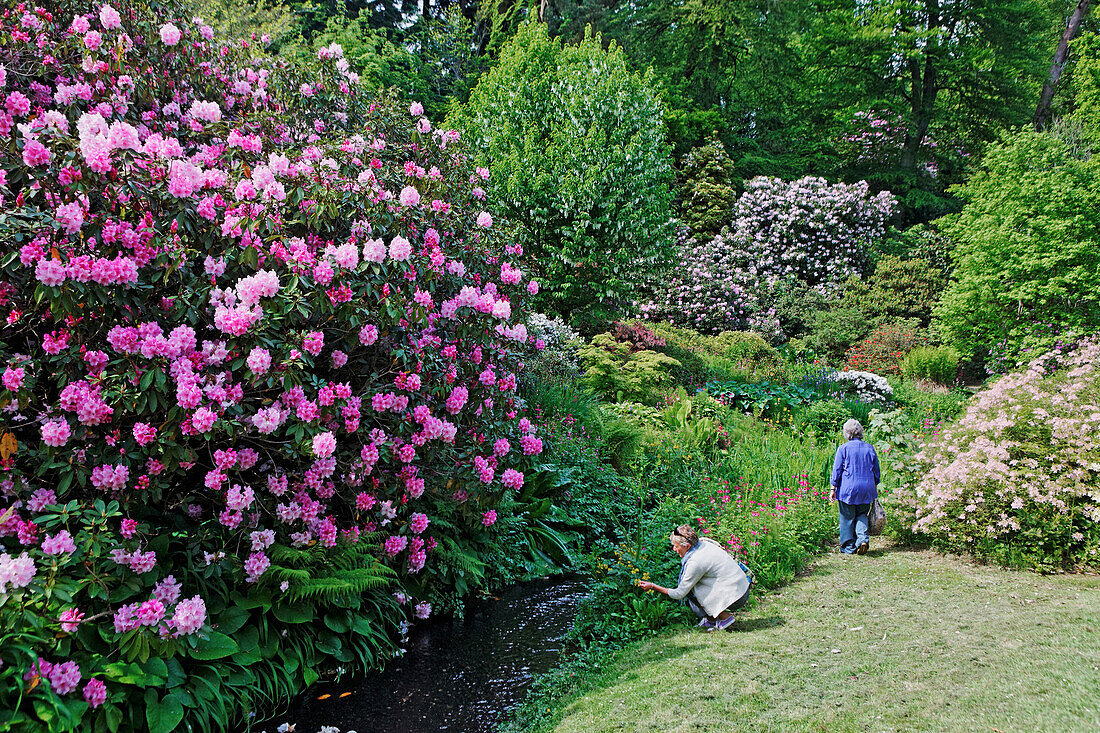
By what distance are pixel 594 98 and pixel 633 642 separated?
9845mm

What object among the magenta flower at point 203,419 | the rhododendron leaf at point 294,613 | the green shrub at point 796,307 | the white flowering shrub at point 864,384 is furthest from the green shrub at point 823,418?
the magenta flower at point 203,419

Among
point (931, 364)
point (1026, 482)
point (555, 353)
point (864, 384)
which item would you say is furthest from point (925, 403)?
point (555, 353)

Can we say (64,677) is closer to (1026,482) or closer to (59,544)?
(59,544)

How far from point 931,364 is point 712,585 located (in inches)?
469

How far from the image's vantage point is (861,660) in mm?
3701

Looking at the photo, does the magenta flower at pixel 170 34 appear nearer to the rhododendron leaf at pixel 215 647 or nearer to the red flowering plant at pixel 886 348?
the rhododendron leaf at pixel 215 647

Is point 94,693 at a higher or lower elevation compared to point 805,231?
lower

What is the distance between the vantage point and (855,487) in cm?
604

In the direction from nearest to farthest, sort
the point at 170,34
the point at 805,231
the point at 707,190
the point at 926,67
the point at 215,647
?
the point at 215,647 → the point at 170,34 → the point at 805,231 → the point at 707,190 → the point at 926,67

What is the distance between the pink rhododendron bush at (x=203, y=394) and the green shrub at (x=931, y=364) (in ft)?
40.1

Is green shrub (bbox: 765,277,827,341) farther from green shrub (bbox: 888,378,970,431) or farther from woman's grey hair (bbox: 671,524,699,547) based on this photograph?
woman's grey hair (bbox: 671,524,699,547)

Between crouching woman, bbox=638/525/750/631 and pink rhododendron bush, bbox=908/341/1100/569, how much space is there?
8.16 ft

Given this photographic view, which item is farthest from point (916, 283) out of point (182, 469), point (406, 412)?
point (182, 469)

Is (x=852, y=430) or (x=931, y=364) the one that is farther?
(x=931, y=364)
